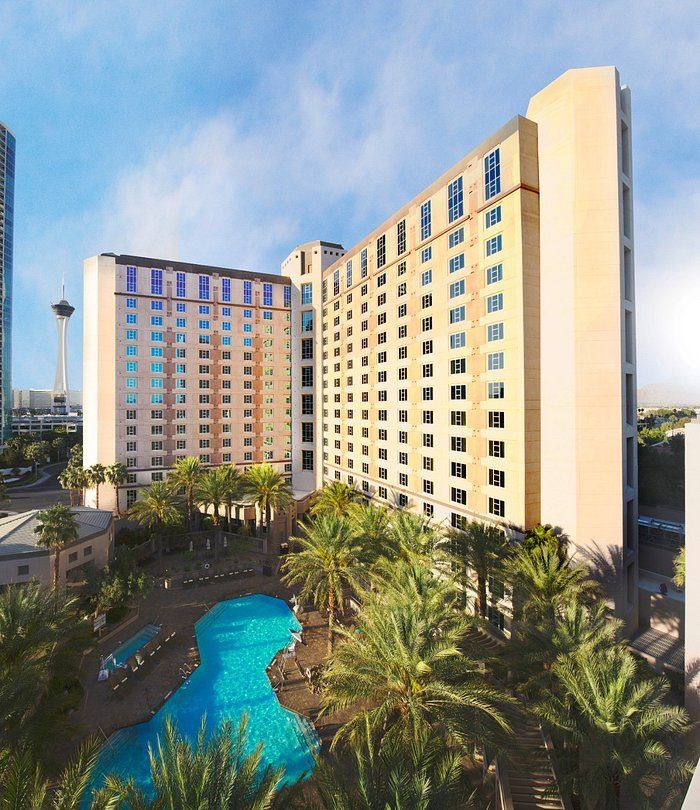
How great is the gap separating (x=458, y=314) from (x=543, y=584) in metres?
21.6

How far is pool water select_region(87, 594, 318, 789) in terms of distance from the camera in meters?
16.9

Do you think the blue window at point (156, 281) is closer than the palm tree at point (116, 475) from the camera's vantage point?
No

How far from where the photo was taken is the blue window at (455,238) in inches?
1236

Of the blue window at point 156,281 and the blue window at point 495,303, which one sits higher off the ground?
the blue window at point 156,281

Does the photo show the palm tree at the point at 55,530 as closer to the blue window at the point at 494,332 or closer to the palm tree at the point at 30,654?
the palm tree at the point at 30,654

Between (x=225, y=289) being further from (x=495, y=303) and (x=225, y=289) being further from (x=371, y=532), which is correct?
(x=371, y=532)

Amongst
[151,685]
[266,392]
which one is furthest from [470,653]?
[266,392]

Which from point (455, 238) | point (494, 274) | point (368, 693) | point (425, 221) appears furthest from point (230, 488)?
point (425, 221)

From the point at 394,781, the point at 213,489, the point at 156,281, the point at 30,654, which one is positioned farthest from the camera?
the point at 156,281

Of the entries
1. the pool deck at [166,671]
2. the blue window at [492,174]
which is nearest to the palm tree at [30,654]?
the pool deck at [166,671]

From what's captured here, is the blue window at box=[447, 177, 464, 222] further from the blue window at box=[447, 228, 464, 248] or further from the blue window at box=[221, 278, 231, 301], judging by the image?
the blue window at box=[221, 278, 231, 301]

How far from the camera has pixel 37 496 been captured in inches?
2539

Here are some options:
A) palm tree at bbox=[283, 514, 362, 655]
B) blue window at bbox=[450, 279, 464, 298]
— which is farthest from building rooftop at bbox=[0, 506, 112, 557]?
blue window at bbox=[450, 279, 464, 298]

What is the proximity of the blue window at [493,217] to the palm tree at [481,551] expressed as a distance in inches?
925
